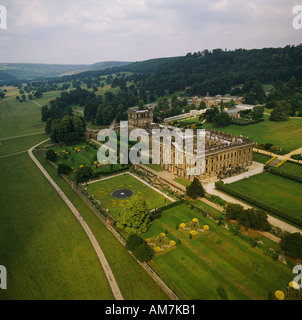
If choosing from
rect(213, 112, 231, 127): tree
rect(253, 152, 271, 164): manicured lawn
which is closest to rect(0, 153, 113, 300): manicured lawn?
rect(253, 152, 271, 164): manicured lawn

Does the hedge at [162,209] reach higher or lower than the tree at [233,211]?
lower

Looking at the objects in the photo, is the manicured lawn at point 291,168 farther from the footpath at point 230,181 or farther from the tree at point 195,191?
the tree at point 195,191

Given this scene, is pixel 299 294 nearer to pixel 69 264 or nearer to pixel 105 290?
pixel 105 290

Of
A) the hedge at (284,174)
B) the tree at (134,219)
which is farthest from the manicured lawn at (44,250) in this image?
the hedge at (284,174)

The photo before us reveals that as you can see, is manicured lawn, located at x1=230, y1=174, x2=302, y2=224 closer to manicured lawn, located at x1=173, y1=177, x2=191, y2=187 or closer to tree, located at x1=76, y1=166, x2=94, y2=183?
manicured lawn, located at x1=173, y1=177, x2=191, y2=187

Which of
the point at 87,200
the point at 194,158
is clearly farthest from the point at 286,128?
the point at 87,200
